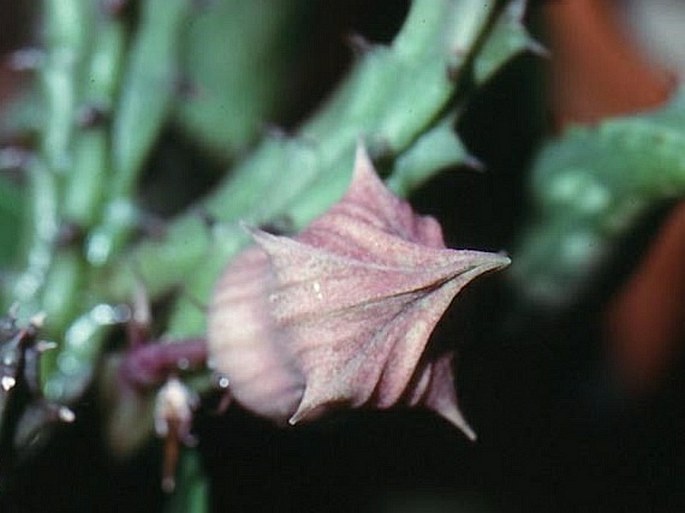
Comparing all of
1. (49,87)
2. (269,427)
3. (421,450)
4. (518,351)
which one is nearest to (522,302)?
(518,351)

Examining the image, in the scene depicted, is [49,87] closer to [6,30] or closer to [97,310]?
[97,310]

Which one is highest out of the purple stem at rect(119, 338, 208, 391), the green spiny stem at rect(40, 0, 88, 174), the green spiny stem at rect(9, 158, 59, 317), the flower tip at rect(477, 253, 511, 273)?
the green spiny stem at rect(40, 0, 88, 174)

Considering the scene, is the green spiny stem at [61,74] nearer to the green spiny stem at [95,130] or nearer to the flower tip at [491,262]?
the green spiny stem at [95,130]

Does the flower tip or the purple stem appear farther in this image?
the purple stem

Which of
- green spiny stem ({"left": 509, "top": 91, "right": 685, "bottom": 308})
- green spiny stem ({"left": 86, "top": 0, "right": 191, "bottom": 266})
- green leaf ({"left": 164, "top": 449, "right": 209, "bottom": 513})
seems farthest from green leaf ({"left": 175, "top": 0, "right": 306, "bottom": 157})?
green leaf ({"left": 164, "top": 449, "right": 209, "bottom": 513})

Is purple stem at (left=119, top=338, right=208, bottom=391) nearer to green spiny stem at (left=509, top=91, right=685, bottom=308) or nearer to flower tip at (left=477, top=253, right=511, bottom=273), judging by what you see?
flower tip at (left=477, top=253, right=511, bottom=273)

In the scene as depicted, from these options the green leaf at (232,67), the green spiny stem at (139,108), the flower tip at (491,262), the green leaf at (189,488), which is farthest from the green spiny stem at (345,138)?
the green leaf at (232,67)

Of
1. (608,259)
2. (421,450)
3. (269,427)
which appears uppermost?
(608,259)
